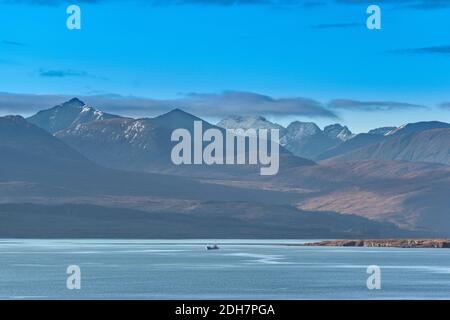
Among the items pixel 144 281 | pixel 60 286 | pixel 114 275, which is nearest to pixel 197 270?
pixel 114 275

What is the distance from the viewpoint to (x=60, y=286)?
426 feet

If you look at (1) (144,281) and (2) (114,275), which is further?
(2) (114,275)

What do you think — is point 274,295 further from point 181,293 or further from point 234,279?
point 234,279
